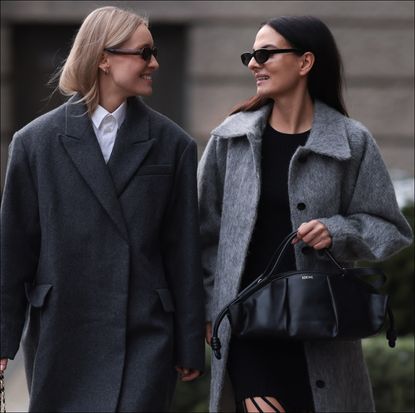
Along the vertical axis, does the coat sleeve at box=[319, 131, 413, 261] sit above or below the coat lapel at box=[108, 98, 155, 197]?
below

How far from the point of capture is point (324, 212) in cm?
489

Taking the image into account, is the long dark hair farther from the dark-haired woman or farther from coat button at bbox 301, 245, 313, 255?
coat button at bbox 301, 245, 313, 255

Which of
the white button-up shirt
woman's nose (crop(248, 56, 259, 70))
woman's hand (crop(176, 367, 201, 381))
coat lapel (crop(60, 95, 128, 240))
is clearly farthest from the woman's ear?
woman's hand (crop(176, 367, 201, 381))

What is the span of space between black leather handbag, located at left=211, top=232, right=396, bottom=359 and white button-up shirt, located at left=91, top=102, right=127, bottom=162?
75 centimetres

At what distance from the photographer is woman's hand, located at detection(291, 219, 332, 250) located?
4637 millimetres

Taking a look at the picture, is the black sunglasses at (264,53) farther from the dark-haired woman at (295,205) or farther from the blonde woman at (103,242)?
the blonde woman at (103,242)

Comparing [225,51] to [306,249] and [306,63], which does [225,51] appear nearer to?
[306,63]

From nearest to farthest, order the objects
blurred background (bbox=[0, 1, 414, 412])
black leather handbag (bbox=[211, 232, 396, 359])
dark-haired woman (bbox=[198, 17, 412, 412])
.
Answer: black leather handbag (bbox=[211, 232, 396, 359]), dark-haired woman (bbox=[198, 17, 412, 412]), blurred background (bbox=[0, 1, 414, 412])

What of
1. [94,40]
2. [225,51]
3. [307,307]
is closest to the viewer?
[307,307]

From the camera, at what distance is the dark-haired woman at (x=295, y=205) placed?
4828 millimetres

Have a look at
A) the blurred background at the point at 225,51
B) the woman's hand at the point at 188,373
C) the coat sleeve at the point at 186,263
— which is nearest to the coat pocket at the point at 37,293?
the coat sleeve at the point at 186,263

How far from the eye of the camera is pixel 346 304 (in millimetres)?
4609

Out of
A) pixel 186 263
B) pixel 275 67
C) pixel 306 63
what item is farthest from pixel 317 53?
pixel 186 263

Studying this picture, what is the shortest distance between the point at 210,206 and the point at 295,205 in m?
0.40
